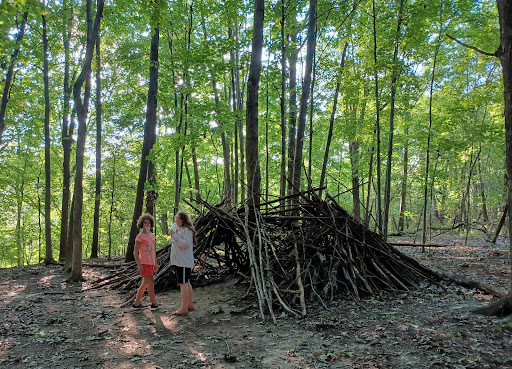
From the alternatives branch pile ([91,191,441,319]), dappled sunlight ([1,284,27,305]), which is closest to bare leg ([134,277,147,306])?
branch pile ([91,191,441,319])

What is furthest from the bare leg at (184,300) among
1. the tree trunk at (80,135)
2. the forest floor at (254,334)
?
the tree trunk at (80,135)

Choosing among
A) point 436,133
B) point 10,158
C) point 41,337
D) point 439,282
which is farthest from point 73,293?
point 10,158

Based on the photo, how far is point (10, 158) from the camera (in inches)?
630

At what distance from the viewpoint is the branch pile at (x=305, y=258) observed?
5.25 metres

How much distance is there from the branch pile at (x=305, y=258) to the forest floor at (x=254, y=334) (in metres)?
0.33

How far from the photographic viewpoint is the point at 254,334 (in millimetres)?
4094

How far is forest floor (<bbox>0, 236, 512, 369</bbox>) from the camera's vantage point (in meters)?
3.26

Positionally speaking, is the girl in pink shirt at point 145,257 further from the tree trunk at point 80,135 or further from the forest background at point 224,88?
the tree trunk at point 80,135

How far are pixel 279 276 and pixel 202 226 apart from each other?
7.27ft

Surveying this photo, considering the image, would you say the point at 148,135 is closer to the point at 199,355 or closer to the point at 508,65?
the point at 199,355

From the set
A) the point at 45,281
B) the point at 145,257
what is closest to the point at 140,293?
the point at 145,257

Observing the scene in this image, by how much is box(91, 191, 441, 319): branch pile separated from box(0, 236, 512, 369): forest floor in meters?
0.33

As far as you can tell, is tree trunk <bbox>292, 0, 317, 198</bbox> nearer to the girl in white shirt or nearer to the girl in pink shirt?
the girl in white shirt

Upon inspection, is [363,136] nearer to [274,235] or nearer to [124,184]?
[274,235]
